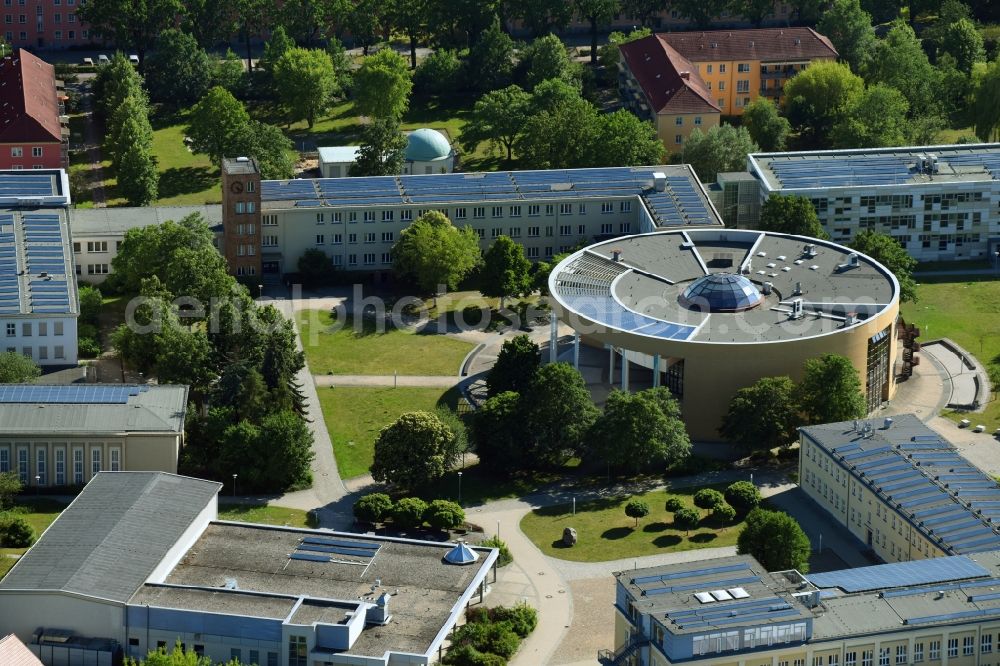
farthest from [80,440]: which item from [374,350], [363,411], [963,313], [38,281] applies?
[963,313]

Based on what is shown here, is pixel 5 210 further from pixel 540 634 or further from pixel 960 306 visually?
pixel 960 306

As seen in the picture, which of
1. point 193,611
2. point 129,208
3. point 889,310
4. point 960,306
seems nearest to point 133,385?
point 193,611

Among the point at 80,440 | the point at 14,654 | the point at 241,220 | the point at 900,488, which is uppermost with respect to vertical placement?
the point at 241,220

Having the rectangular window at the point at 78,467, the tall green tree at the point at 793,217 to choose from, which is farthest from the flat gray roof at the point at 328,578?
the tall green tree at the point at 793,217

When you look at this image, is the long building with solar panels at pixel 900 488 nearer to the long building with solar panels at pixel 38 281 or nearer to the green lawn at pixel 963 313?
the green lawn at pixel 963 313

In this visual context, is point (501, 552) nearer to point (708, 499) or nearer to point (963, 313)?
point (708, 499)

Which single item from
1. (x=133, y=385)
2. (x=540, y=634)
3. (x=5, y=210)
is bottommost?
(x=540, y=634)

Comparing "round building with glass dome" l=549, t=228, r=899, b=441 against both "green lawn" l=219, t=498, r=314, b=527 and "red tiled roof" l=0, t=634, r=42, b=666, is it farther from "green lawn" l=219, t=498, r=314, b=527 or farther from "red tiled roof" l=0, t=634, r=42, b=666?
"red tiled roof" l=0, t=634, r=42, b=666
